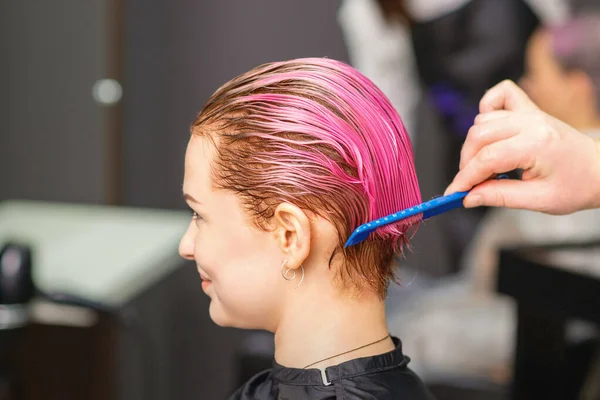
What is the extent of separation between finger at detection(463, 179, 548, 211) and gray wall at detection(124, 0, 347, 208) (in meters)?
1.35

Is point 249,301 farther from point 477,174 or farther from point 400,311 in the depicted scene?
point 400,311

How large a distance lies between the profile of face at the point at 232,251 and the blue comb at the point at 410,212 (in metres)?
0.10

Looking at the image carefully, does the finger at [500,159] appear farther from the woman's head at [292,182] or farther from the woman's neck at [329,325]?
the woman's neck at [329,325]

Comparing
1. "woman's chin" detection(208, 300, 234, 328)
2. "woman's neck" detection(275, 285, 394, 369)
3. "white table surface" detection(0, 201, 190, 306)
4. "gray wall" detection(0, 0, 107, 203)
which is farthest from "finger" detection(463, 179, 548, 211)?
"gray wall" detection(0, 0, 107, 203)

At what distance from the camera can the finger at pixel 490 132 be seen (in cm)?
77

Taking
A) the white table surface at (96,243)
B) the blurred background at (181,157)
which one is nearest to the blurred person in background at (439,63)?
the blurred background at (181,157)

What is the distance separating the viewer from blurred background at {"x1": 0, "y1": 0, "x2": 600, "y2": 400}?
1.81m

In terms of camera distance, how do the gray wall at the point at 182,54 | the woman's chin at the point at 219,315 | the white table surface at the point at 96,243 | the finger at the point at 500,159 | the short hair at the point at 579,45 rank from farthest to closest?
the gray wall at the point at 182,54
the short hair at the point at 579,45
the white table surface at the point at 96,243
the woman's chin at the point at 219,315
the finger at the point at 500,159

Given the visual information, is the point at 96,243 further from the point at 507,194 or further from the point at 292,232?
the point at 507,194

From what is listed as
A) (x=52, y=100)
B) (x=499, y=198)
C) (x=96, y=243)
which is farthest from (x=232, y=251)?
(x=52, y=100)

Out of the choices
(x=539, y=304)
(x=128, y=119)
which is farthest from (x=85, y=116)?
(x=539, y=304)

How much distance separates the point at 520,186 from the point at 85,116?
1694mm

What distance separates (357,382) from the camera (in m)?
0.82

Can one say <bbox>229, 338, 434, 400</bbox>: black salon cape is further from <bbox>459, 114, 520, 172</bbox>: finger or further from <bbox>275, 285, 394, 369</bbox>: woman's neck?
<bbox>459, 114, 520, 172</bbox>: finger
